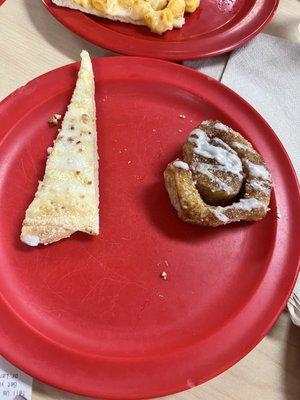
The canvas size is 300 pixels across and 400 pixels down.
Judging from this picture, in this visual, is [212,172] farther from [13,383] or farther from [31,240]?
[13,383]

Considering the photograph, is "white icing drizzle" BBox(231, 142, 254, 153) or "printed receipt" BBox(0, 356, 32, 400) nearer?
"printed receipt" BBox(0, 356, 32, 400)

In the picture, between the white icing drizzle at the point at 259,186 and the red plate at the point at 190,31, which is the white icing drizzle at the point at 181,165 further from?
the red plate at the point at 190,31

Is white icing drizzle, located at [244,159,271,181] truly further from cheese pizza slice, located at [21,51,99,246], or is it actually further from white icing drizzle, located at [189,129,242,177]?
cheese pizza slice, located at [21,51,99,246]

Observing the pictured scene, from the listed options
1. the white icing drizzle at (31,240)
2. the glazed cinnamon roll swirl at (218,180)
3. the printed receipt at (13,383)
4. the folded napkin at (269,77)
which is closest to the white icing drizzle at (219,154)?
the glazed cinnamon roll swirl at (218,180)

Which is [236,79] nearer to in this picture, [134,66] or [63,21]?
[134,66]

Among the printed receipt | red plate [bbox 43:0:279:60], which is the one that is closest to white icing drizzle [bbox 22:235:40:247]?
the printed receipt

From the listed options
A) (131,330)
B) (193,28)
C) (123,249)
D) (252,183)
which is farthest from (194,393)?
(193,28)
